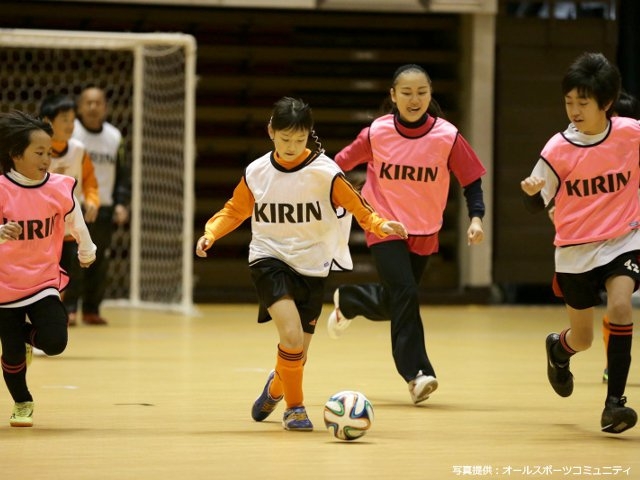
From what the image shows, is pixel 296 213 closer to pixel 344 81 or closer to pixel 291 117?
pixel 291 117

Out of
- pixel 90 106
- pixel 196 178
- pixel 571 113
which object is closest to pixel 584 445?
pixel 571 113

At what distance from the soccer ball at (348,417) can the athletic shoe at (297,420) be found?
0.31 meters

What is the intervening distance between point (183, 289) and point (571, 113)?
7.07 meters

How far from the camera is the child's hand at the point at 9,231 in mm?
4996

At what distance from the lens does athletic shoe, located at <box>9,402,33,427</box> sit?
5223 mm

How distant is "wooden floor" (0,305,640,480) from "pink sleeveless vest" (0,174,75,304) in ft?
1.99

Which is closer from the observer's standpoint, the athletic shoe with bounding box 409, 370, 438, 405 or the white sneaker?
the athletic shoe with bounding box 409, 370, 438, 405

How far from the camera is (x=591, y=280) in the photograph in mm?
5348

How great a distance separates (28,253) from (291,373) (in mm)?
1238

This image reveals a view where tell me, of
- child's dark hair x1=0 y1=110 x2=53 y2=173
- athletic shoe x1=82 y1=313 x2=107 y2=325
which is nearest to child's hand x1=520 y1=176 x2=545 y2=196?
child's dark hair x1=0 y1=110 x2=53 y2=173

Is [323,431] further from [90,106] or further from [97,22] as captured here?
[97,22]

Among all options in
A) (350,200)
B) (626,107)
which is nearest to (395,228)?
(350,200)

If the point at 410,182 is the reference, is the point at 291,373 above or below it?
below

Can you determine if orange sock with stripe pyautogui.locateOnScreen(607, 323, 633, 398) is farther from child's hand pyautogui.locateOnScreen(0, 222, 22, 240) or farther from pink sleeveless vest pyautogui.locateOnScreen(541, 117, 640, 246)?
child's hand pyautogui.locateOnScreen(0, 222, 22, 240)
